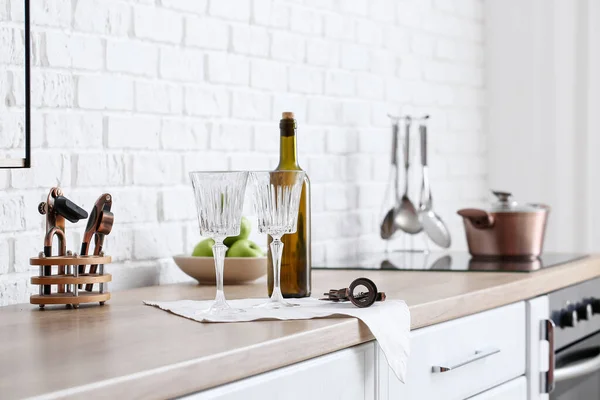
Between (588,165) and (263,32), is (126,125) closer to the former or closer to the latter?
(263,32)

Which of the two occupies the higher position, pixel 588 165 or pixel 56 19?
pixel 56 19

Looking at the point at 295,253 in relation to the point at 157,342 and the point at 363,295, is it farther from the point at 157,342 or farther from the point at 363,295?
the point at 157,342

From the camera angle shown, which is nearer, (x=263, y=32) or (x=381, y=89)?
(x=263, y=32)

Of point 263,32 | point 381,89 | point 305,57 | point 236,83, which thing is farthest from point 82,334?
point 381,89

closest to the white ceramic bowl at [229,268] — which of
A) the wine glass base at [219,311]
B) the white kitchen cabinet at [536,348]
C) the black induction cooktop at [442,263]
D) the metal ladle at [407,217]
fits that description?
the black induction cooktop at [442,263]

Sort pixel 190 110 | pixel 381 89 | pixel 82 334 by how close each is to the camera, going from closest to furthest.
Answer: pixel 82 334, pixel 190 110, pixel 381 89

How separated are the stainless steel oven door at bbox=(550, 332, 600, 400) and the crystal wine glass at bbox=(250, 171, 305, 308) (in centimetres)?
96

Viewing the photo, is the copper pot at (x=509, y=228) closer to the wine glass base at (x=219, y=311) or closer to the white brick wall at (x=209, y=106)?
the white brick wall at (x=209, y=106)

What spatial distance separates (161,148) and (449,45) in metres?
1.61

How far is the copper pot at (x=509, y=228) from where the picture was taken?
2.47 m

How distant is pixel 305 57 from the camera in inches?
102

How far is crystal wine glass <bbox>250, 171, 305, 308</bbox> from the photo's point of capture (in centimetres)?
145

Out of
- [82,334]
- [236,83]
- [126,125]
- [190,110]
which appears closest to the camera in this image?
[82,334]

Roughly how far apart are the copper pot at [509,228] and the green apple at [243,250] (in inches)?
27.8
